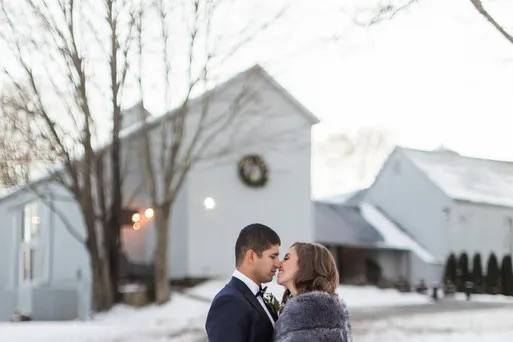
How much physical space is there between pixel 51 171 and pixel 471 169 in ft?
32.5

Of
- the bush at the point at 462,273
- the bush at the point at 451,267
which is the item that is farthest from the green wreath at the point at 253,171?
the bush at the point at 462,273

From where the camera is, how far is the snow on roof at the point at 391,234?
20.1m

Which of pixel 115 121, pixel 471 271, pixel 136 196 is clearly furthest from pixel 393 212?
pixel 115 121

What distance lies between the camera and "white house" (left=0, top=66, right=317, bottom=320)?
869 inches

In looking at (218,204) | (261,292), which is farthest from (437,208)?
(261,292)

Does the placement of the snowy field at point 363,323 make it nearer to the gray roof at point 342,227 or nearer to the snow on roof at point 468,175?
the snow on roof at point 468,175

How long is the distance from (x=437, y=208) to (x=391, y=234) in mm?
2952

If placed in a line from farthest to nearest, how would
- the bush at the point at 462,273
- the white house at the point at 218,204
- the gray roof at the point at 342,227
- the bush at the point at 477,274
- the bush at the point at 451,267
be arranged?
the gray roof at the point at 342,227
the white house at the point at 218,204
the bush at the point at 451,267
the bush at the point at 462,273
the bush at the point at 477,274

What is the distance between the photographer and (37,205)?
25000 millimetres

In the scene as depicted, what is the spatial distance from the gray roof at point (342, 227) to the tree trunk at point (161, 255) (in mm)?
7868

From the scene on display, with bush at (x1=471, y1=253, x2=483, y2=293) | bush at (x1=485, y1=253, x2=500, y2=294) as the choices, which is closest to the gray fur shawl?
bush at (x1=485, y1=253, x2=500, y2=294)

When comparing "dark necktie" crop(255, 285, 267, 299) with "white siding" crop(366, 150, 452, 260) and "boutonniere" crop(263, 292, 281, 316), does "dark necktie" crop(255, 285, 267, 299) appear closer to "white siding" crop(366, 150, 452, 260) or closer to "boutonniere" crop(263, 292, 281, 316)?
"boutonniere" crop(263, 292, 281, 316)

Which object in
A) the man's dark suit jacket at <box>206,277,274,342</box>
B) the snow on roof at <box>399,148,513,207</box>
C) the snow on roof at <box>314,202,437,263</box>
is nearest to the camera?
the man's dark suit jacket at <box>206,277,274,342</box>

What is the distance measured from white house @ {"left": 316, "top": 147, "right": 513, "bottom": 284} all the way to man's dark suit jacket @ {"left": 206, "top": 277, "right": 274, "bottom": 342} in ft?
37.6
